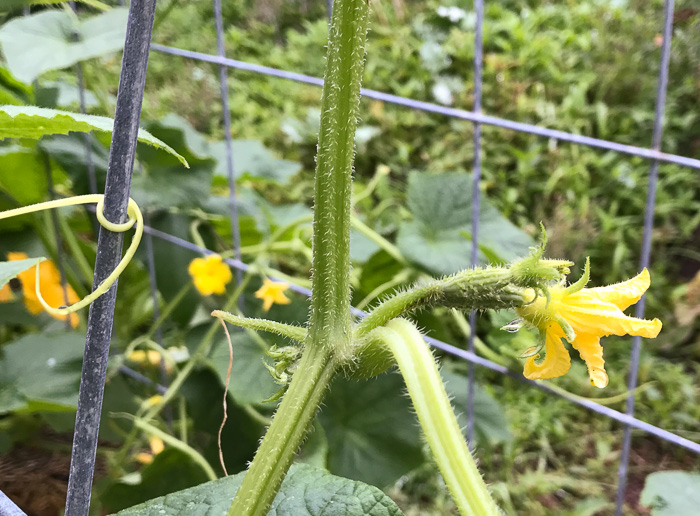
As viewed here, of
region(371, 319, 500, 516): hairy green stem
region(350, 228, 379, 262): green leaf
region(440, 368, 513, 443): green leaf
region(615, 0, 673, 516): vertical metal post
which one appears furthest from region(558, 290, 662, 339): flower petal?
region(350, 228, 379, 262): green leaf

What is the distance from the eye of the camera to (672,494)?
0.77 metres

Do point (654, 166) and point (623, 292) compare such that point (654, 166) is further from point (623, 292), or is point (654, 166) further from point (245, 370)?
point (245, 370)

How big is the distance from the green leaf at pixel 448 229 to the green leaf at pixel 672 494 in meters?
0.36

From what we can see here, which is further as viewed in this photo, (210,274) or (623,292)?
(210,274)

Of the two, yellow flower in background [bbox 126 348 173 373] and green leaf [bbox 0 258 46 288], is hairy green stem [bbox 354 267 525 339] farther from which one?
yellow flower in background [bbox 126 348 173 373]

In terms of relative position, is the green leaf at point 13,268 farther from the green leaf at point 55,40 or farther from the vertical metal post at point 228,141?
the vertical metal post at point 228,141

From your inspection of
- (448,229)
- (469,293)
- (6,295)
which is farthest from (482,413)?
(6,295)

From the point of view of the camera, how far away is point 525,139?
2123 millimetres

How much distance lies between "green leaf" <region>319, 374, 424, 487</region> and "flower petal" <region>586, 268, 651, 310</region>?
0.58 meters

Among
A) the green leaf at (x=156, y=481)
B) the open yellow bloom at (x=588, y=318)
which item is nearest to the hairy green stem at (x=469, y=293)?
Result: the open yellow bloom at (x=588, y=318)

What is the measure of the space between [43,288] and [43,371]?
25cm

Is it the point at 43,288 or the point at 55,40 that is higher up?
the point at 55,40

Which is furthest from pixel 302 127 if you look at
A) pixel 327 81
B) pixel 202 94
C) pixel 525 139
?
pixel 327 81

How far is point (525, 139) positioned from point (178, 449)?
5.22ft
